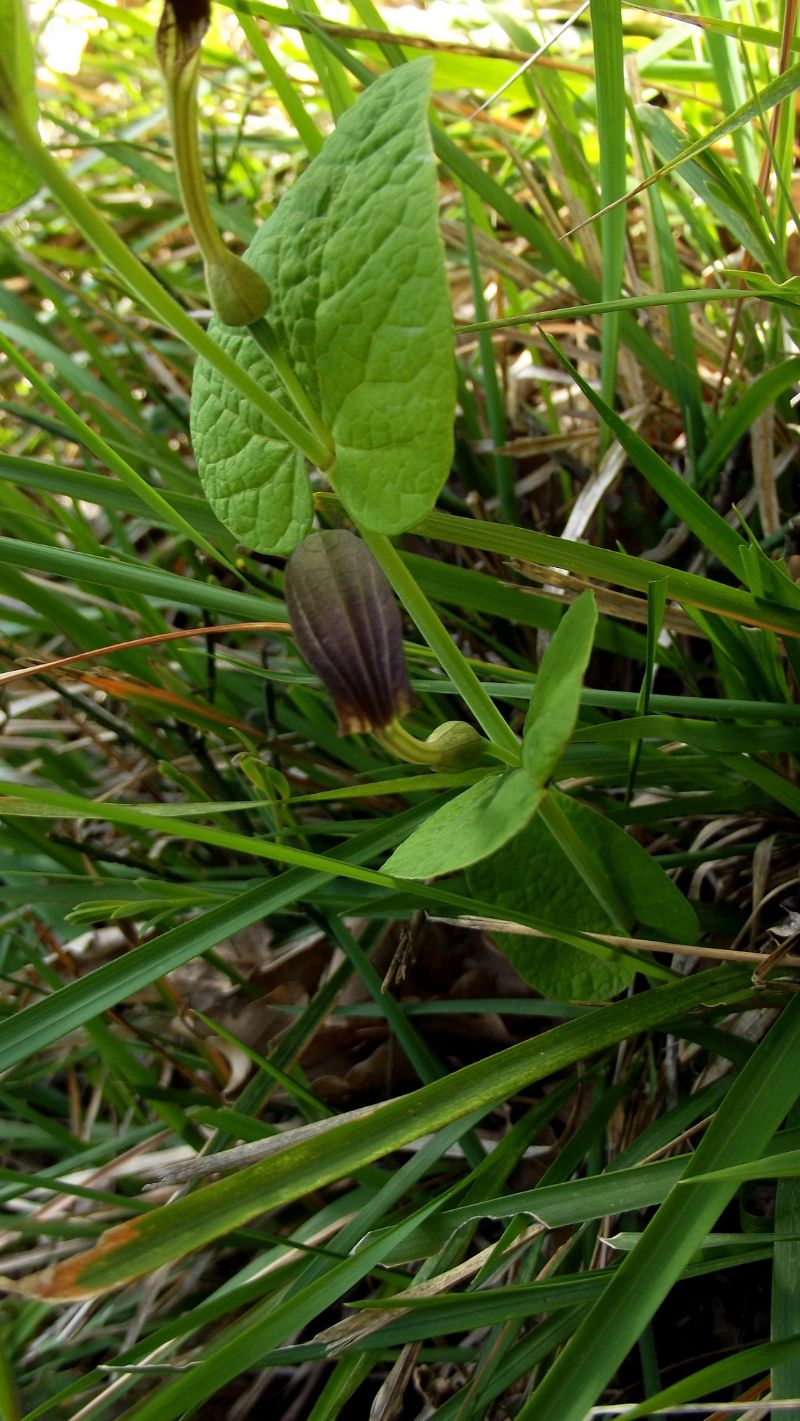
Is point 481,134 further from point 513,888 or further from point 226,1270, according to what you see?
point 226,1270

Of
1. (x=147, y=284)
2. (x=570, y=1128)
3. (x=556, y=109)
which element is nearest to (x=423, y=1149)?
(x=570, y=1128)

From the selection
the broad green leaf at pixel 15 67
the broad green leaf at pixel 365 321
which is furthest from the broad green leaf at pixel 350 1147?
the broad green leaf at pixel 15 67

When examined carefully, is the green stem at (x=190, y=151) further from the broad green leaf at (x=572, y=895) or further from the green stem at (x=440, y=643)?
the broad green leaf at (x=572, y=895)

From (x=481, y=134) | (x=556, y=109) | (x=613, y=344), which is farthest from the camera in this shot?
(x=481, y=134)

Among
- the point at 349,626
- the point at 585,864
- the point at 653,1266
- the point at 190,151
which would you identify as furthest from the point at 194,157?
the point at 653,1266

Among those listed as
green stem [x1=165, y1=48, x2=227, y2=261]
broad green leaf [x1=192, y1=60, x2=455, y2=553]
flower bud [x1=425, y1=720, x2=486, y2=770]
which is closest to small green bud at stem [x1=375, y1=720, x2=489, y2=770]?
flower bud [x1=425, y1=720, x2=486, y2=770]
